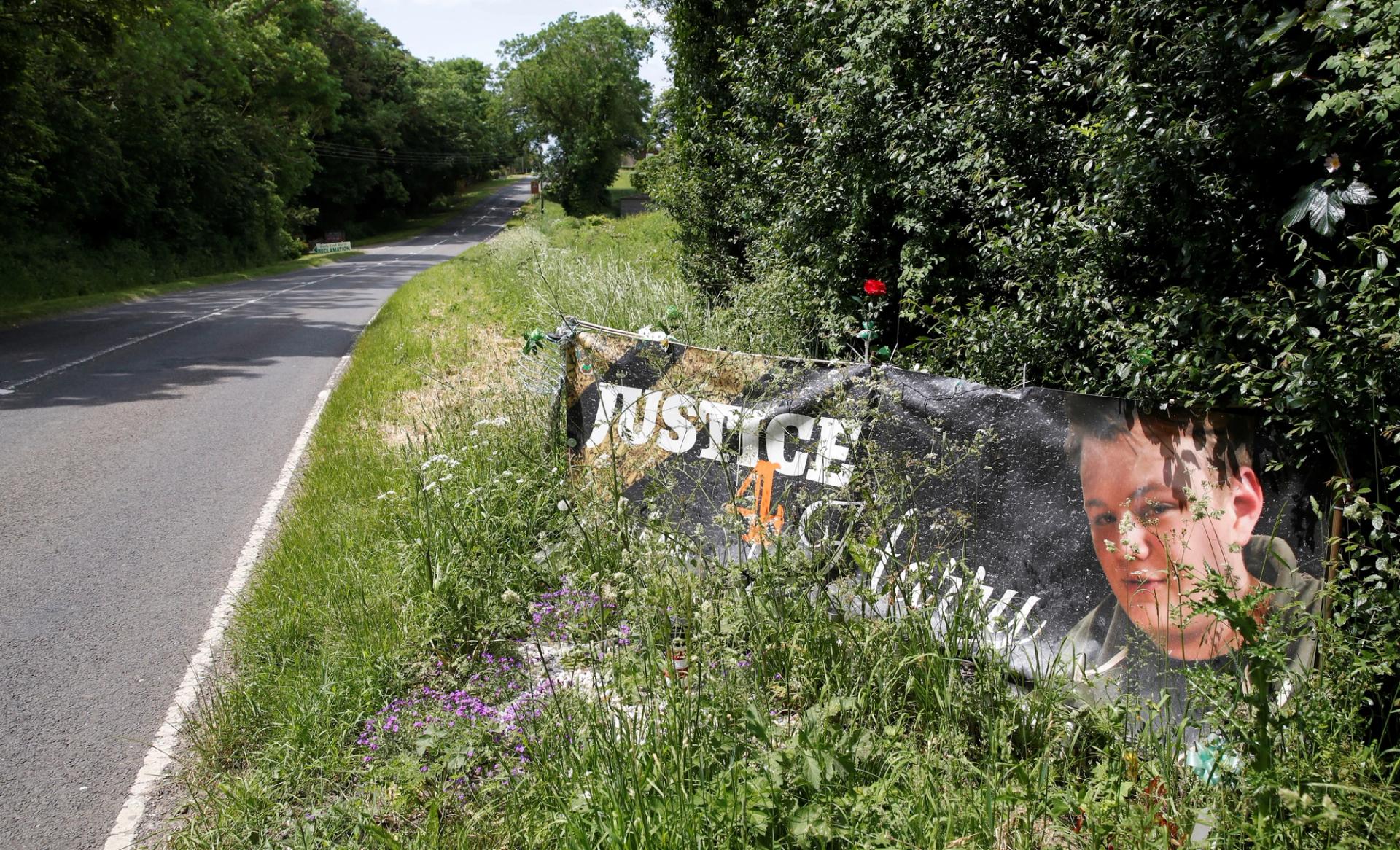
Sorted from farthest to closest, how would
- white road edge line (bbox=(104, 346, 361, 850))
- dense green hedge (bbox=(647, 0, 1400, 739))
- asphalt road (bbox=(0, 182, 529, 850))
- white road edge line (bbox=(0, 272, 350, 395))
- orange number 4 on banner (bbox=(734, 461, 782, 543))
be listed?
white road edge line (bbox=(0, 272, 350, 395)) < orange number 4 on banner (bbox=(734, 461, 782, 543)) < asphalt road (bbox=(0, 182, 529, 850)) < white road edge line (bbox=(104, 346, 361, 850)) < dense green hedge (bbox=(647, 0, 1400, 739))

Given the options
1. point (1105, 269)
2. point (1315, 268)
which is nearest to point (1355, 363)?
point (1315, 268)

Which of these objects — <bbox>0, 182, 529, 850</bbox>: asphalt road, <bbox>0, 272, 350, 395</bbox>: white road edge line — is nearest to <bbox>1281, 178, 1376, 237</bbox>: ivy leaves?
<bbox>0, 182, 529, 850</bbox>: asphalt road

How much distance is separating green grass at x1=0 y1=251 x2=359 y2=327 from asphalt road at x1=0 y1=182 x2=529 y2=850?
247cm

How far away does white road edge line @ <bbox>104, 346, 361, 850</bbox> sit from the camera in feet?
10.3

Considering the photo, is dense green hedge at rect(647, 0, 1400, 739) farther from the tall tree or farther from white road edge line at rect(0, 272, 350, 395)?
the tall tree

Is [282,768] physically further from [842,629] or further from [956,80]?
[956,80]

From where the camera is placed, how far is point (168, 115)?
99.1 feet

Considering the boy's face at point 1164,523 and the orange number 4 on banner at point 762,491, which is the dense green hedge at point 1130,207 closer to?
the boy's face at point 1164,523

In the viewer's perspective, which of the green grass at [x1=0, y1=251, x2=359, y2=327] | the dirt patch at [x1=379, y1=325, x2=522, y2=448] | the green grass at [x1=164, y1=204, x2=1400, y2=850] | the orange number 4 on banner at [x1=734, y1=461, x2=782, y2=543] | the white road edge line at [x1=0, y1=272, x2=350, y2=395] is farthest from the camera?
the green grass at [x1=0, y1=251, x2=359, y2=327]

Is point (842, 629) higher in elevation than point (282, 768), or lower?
higher

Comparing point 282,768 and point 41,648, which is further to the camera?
point 41,648

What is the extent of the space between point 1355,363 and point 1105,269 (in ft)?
4.16

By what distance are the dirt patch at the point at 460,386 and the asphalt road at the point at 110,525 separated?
3.55 ft

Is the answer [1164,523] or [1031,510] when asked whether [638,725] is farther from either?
[1164,523]
